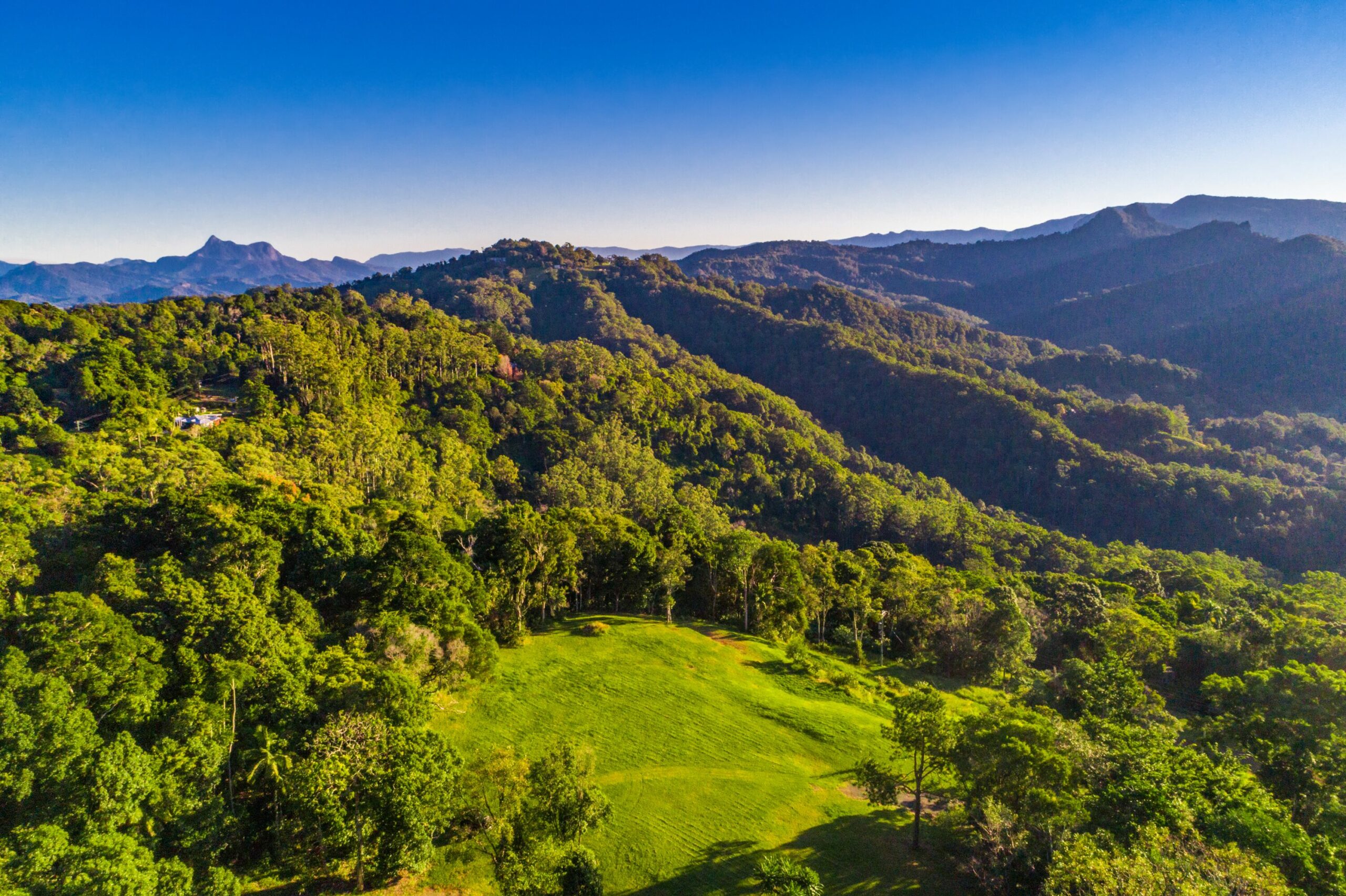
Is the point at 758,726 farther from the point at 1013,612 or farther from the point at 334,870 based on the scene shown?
the point at 1013,612

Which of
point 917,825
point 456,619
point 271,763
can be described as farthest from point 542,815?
point 456,619

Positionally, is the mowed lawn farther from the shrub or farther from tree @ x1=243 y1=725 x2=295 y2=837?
tree @ x1=243 y1=725 x2=295 y2=837

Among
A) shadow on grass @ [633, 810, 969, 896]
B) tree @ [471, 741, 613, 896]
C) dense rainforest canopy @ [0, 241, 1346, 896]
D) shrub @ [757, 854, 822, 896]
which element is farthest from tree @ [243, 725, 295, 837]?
shrub @ [757, 854, 822, 896]

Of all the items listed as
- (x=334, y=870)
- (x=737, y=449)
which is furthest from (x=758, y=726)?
(x=737, y=449)

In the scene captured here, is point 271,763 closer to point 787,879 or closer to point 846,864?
point 787,879

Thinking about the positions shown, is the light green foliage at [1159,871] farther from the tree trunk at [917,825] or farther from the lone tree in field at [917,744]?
the tree trunk at [917,825]
